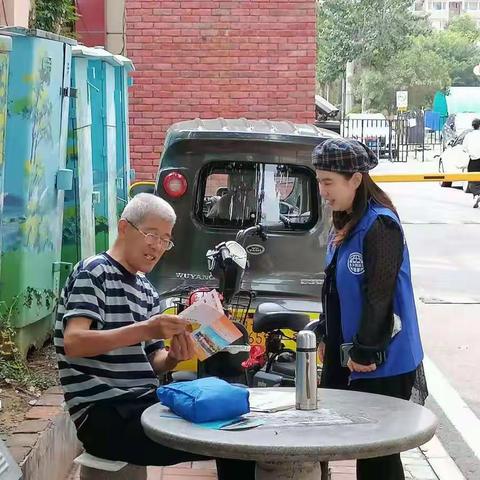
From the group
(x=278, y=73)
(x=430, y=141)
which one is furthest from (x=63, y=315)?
(x=430, y=141)

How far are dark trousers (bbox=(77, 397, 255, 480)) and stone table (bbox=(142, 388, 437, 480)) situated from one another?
→ 0.16 metres

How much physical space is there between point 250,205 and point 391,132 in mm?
33752

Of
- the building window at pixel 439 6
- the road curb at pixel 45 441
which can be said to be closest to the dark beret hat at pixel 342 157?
the road curb at pixel 45 441

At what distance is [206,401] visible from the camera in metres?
2.97

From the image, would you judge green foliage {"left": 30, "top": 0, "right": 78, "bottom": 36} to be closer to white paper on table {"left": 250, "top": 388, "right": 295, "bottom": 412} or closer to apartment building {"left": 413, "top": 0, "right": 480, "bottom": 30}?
white paper on table {"left": 250, "top": 388, "right": 295, "bottom": 412}

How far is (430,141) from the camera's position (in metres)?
54.3

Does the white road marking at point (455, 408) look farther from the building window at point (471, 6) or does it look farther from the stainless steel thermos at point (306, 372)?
the building window at point (471, 6)

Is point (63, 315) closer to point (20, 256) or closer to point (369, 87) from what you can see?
point (20, 256)

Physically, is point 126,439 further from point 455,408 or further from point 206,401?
point 455,408

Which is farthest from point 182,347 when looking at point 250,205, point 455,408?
point 455,408

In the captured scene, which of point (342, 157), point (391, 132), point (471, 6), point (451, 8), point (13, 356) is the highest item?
point (471, 6)

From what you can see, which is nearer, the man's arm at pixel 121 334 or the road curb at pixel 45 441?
the man's arm at pixel 121 334

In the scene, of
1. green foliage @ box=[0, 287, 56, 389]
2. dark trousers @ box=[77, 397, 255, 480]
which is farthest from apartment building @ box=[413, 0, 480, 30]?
dark trousers @ box=[77, 397, 255, 480]

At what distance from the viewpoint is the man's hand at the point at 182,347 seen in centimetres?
329
